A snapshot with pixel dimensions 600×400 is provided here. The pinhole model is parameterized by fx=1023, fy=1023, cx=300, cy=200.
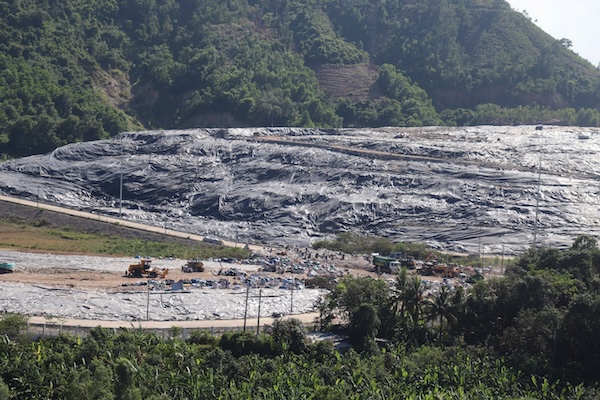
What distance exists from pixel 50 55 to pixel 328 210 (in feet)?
165

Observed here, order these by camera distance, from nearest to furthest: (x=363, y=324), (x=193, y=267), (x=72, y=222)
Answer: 1. (x=363, y=324)
2. (x=193, y=267)
3. (x=72, y=222)

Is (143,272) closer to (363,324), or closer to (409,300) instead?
(363,324)

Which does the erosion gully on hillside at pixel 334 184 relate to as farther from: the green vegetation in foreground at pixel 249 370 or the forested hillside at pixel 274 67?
the green vegetation in foreground at pixel 249 370

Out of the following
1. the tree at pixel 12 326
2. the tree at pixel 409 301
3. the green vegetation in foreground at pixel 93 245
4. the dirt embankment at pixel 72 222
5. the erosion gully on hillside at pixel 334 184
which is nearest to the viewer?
the tree at pixel 12 326

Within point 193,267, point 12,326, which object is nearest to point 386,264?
point 193,267

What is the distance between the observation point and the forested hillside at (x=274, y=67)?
112 m

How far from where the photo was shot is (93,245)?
2763 inches

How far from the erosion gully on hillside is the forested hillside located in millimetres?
13103

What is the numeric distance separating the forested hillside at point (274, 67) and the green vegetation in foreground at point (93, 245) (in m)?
27.4

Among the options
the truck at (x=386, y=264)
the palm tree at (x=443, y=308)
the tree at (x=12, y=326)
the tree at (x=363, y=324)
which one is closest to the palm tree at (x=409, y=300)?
the palm tree at (x=443, y=308)

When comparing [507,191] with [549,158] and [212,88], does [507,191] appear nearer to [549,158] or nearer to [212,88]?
[549,158]

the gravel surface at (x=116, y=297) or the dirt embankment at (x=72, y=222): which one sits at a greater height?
the dirt embankment at (x=72, y=222)

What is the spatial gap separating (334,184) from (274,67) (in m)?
49.0

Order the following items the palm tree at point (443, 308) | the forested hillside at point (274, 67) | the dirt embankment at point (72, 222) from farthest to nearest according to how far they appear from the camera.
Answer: the forested hillside at point (274, 67) < the dirt embankment at point (72, 222) < the palm tree at point (443, 308)
